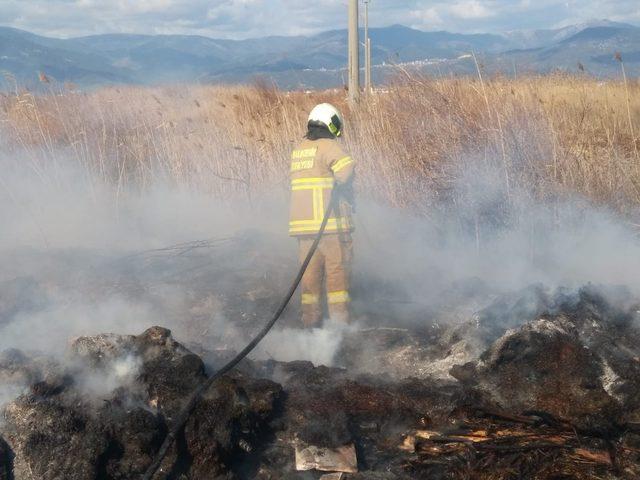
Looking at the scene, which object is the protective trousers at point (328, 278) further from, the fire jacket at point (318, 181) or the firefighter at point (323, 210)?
the fire jacket at point (318, 181)

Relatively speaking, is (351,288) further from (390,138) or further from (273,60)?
(273,60)

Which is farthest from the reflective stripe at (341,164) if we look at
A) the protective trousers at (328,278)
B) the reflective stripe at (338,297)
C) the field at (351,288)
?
the field at (351,288)

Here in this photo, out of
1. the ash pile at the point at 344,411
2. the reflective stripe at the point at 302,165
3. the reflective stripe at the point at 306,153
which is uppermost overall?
the reflective stripe at the point at 306,153

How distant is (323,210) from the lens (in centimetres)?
561

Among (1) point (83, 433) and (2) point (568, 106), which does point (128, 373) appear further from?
(2) point (568, 106)

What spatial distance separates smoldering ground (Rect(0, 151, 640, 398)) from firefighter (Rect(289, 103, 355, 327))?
32cm

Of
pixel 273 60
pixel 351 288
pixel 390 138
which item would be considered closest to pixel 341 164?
pixel 351 288

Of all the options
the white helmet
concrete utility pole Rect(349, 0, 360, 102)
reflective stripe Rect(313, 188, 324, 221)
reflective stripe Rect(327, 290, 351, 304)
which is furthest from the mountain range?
reflective stripe Rect(327, 290, 351, 304)

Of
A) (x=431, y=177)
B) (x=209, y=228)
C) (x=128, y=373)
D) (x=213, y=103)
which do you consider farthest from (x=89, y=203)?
(x=128, y=373)

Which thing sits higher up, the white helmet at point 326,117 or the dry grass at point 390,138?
the white helmet at point 326,117

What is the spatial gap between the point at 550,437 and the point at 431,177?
186 inches

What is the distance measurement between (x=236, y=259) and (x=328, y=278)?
2.22m

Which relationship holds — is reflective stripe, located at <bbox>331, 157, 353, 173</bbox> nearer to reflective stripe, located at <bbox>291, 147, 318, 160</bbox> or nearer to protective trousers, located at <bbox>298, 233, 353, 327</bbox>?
reflective stripe, located at <bbox>291, 147, 318, 160</bbox>

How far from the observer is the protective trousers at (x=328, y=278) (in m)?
5.72
